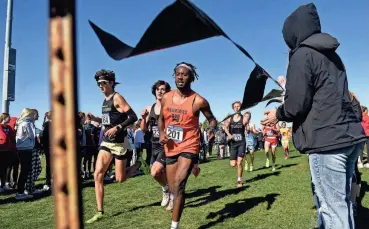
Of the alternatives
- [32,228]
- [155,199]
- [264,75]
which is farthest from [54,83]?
[155,199]

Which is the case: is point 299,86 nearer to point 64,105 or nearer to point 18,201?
point 64,105

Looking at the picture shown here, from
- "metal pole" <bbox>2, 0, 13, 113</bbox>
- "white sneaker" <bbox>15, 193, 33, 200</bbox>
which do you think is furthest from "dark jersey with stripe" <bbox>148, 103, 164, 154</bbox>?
"metal pole" <bbox>2, 0, 13, 113</bbox>

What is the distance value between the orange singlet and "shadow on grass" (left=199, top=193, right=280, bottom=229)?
1080 millimetres

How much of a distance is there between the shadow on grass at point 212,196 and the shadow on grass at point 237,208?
497 millimetres

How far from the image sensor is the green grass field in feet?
16.0

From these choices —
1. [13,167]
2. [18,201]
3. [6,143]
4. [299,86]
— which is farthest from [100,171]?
[13,167]

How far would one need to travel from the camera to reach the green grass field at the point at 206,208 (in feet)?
16.0

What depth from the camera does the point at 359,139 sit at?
2.47 meters

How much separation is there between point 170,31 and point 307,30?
6.63 feet

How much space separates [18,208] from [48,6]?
679 centimetres

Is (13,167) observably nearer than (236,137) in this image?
No

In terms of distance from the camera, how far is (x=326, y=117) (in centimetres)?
246

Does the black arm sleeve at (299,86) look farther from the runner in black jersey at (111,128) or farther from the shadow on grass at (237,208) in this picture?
the runner in black jersey at (111,128)

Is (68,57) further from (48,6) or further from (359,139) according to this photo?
(359,139)
